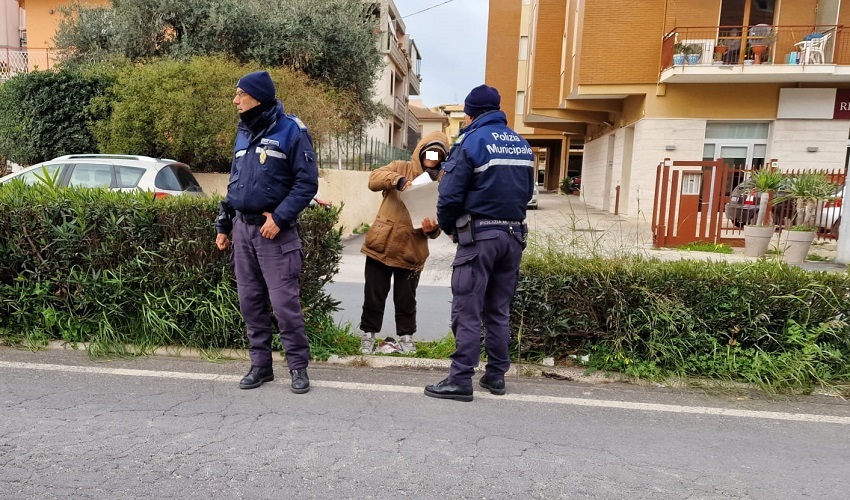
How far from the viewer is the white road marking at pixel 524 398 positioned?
3.44m

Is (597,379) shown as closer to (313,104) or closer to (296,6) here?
(313,104)

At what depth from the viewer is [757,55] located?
15.3 meters

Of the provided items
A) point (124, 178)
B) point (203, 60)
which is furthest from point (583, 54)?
point (124, 178)

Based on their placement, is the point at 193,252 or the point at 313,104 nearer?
the point at 193,252

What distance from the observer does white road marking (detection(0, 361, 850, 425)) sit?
344 centimetres

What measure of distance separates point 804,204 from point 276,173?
32.1 feet

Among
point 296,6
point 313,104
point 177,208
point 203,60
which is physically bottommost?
point 177,208

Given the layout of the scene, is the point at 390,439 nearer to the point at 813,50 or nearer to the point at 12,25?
the point at 813,50

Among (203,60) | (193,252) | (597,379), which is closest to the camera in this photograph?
(597,379)

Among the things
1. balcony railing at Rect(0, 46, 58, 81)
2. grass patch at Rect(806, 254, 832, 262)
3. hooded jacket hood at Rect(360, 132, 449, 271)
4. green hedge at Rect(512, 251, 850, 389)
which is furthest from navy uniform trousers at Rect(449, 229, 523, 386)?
balcony railing at Rect(0, 46, 58, 81)

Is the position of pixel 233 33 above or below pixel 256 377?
above

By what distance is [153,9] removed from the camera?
14.2m

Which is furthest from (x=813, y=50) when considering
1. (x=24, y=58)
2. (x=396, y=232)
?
(x=24, y=58)

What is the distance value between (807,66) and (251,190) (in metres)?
16.5
